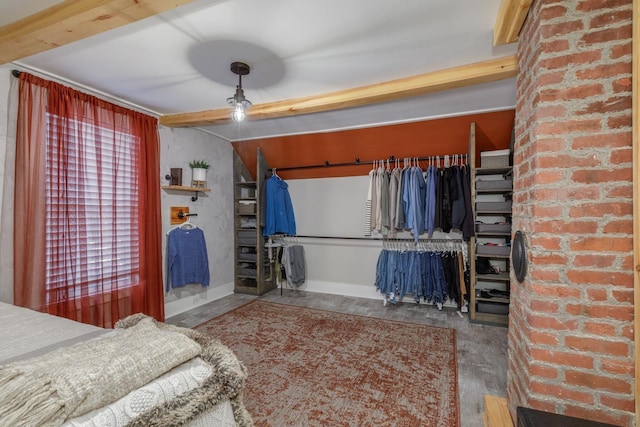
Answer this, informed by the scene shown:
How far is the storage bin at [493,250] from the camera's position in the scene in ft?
9.61

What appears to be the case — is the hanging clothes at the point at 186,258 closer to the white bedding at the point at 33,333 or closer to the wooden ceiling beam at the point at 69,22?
the white bedding at the point at 33,333

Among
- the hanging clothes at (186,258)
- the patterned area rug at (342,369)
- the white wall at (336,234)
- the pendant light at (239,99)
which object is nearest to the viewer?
the patterned area rug at (342,369)

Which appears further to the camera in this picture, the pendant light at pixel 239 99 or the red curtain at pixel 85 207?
the red curtain at pixel 85 207

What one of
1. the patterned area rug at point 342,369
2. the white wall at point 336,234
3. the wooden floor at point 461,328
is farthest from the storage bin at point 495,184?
the patterned area rug at point 342,369

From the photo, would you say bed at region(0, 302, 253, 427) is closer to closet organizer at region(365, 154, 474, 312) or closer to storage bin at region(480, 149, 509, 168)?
closet organizer at region(365, 154, 474, 312)

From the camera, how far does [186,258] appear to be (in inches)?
129

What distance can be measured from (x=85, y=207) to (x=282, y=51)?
6.75 ft

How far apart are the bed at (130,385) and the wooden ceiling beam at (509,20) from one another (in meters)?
1.97

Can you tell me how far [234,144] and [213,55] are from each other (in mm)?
2327

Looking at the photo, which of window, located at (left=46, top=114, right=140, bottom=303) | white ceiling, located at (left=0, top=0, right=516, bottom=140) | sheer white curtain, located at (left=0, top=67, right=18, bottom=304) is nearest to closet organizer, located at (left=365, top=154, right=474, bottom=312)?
white ceiling, located at (left=0, top=0, right=516, bottom=140)

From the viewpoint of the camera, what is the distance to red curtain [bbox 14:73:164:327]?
2051 millimetres

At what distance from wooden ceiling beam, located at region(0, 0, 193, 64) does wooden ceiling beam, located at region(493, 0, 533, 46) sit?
1525mm

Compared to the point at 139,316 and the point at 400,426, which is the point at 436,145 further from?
the point at 139,316

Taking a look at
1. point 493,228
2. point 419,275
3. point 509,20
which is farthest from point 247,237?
point 509,20
